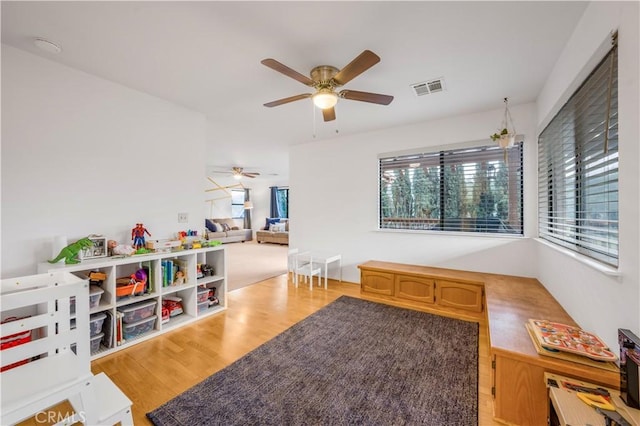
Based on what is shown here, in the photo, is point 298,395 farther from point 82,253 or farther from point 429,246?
point 429,246

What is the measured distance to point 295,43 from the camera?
2.03 meters

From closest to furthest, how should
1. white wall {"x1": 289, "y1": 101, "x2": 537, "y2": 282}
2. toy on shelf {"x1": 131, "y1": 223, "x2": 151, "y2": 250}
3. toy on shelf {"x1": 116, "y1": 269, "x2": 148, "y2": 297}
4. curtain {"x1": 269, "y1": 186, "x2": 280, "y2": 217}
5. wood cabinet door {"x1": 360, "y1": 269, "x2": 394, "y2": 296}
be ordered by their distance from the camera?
toy on shelf {"x1": 116, "y1": 269, "x2": 148, "y2": 297}, toy on shelf {"x1": 131, "y1": 223, "x2": 151, "y2": 250}, white wall {"x1": 289, "y1": 101, "x2": 537, "y2": 282}, wood cabinet door {"x1": 360, "y1": 269, "x2": 394, "y2": 296}, curtain {"x1": 269, "y1": 186, "x2": 280, "y2": 217}

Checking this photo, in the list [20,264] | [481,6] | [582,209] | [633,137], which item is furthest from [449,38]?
[20,264]

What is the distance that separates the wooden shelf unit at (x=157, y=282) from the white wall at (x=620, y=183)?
3.30 m

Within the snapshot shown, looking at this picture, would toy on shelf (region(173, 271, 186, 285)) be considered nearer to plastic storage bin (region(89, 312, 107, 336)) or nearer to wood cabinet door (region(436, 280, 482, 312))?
plastic storage bin (region(89, 312, 107, 336))

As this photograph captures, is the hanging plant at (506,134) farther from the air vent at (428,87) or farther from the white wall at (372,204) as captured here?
the air vent at (428,87)

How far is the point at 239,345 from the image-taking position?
7.93ft

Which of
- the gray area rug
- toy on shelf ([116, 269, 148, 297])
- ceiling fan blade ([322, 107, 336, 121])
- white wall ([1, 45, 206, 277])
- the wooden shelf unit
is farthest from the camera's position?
ceiling fan blade ([322, 107, 336, 121])

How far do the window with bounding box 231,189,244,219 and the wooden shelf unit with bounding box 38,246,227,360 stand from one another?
25.5ft

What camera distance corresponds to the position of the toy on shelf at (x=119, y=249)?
243 cm

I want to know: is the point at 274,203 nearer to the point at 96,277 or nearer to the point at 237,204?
the point at 237,204

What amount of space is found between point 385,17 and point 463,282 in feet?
9.39

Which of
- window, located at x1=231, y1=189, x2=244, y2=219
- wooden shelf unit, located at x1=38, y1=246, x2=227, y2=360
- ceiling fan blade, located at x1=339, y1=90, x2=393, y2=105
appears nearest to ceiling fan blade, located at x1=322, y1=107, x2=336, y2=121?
ceiling fan blade, located at x1=339, y1=90, x2=393, y2=105

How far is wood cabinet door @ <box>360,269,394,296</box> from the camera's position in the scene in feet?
11.9
